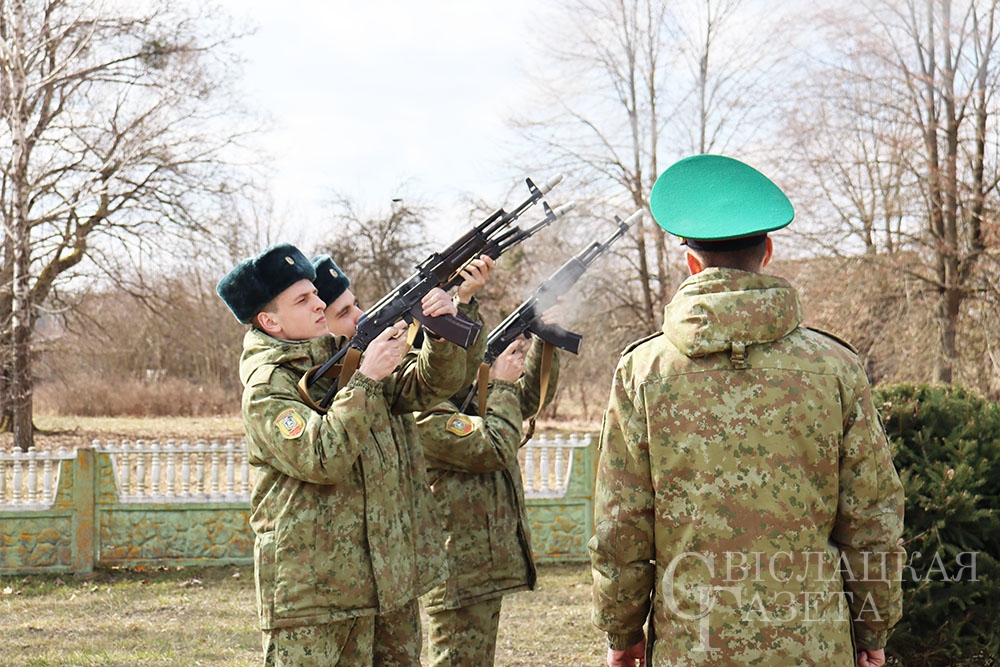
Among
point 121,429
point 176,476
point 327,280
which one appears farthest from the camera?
point 121,429

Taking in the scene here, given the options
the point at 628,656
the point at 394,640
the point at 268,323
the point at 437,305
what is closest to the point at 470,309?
the point at 437,305

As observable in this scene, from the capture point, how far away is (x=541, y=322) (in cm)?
465

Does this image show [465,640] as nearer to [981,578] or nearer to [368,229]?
[981,578]

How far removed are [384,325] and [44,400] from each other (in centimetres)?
2562

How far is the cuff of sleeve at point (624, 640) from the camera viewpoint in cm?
251

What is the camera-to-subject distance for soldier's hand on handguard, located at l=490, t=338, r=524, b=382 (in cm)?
435

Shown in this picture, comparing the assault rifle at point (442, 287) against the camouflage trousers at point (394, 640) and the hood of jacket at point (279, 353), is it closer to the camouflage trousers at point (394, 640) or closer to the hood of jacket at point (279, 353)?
the hood of jacket at point (279, 353)

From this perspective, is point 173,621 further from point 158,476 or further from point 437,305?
point 437,305

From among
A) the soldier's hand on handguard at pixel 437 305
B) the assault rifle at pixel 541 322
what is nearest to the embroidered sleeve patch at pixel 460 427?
the assault rifle at pixel 541 322

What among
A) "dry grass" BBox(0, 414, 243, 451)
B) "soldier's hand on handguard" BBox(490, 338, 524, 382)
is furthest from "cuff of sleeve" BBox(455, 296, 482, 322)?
"dry grass" BBox(0, 414, 243, 451)

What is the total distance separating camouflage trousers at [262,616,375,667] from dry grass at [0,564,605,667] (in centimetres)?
298

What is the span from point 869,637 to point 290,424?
6.00 feet

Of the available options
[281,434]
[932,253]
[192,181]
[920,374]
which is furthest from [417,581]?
[192,181]

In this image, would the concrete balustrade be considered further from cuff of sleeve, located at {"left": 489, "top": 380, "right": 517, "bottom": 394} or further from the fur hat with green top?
the fur hat with green top
